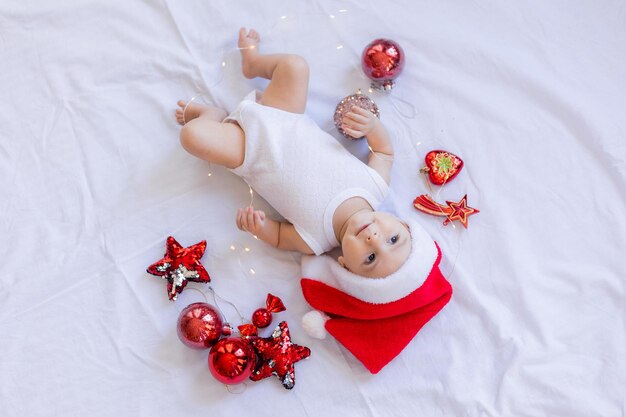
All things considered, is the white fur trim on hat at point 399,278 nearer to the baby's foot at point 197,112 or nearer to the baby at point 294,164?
the baby at point 294,164

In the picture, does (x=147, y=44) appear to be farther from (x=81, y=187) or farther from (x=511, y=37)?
(x=511, y=37)

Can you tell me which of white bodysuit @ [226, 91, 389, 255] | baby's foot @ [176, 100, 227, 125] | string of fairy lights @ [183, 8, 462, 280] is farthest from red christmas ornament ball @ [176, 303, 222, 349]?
baby's foot @ [176, 100, 227, 125]

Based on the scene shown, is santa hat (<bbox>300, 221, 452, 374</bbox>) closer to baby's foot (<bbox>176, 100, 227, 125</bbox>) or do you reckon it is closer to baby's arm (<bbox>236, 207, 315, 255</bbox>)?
baby's arm (<bbox>236, 207, 315, 255</bbox>)

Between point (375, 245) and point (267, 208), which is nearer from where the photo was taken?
point (375, 245)

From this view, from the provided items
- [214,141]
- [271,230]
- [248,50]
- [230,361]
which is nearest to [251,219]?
[271,230]

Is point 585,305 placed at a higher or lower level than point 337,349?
higher

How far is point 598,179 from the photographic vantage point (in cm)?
125

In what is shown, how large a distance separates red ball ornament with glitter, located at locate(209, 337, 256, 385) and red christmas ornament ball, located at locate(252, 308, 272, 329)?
7 cm

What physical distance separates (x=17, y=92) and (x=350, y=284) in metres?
0.87

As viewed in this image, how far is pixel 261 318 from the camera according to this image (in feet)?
4.00

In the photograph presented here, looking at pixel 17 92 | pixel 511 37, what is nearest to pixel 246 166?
pixel 17 92

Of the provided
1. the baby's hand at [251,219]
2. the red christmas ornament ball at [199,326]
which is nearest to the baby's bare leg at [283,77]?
the baby's hand at [251,219]

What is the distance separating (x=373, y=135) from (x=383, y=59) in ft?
0.54

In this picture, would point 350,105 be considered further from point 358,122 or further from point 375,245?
point 375,245
